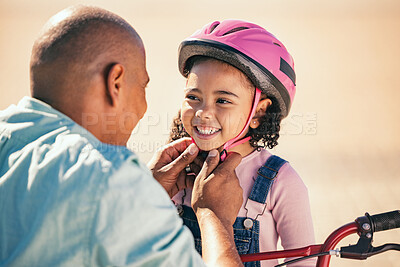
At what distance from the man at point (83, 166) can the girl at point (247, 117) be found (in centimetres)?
74

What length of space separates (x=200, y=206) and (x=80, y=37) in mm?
1038

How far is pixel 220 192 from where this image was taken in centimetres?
243

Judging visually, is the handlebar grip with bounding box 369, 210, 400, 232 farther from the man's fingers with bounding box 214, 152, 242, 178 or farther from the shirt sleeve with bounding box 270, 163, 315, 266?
the man's fingers with bounding box 214, 152, 242, 178

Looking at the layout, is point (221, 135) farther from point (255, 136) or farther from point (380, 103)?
point (380, 103)

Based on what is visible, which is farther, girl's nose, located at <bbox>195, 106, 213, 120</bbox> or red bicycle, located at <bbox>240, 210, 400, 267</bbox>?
girl's nose, located at <bbox>195, 106, 213, 120</bbox>

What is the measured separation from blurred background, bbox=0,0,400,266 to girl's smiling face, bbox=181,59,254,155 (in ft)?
9.88

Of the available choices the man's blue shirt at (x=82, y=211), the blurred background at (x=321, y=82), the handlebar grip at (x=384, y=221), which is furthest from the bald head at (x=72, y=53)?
the blurred background at (x=321, y=82)

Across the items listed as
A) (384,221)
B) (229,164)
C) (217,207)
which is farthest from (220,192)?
(384,221)

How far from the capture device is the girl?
2.77m

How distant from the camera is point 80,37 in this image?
182 cm

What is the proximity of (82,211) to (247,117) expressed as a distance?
1670 mm

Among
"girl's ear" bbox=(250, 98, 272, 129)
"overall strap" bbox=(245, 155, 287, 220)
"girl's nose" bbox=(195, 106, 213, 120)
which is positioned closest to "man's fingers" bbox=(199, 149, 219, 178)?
"girl's nose" bbox=(195, 106, 213, 120)

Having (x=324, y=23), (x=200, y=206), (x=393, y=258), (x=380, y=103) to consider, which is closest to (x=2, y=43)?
(x=324, y=23)

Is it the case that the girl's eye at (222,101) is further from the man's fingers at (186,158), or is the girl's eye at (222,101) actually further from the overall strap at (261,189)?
the overall strap at (261,189)
